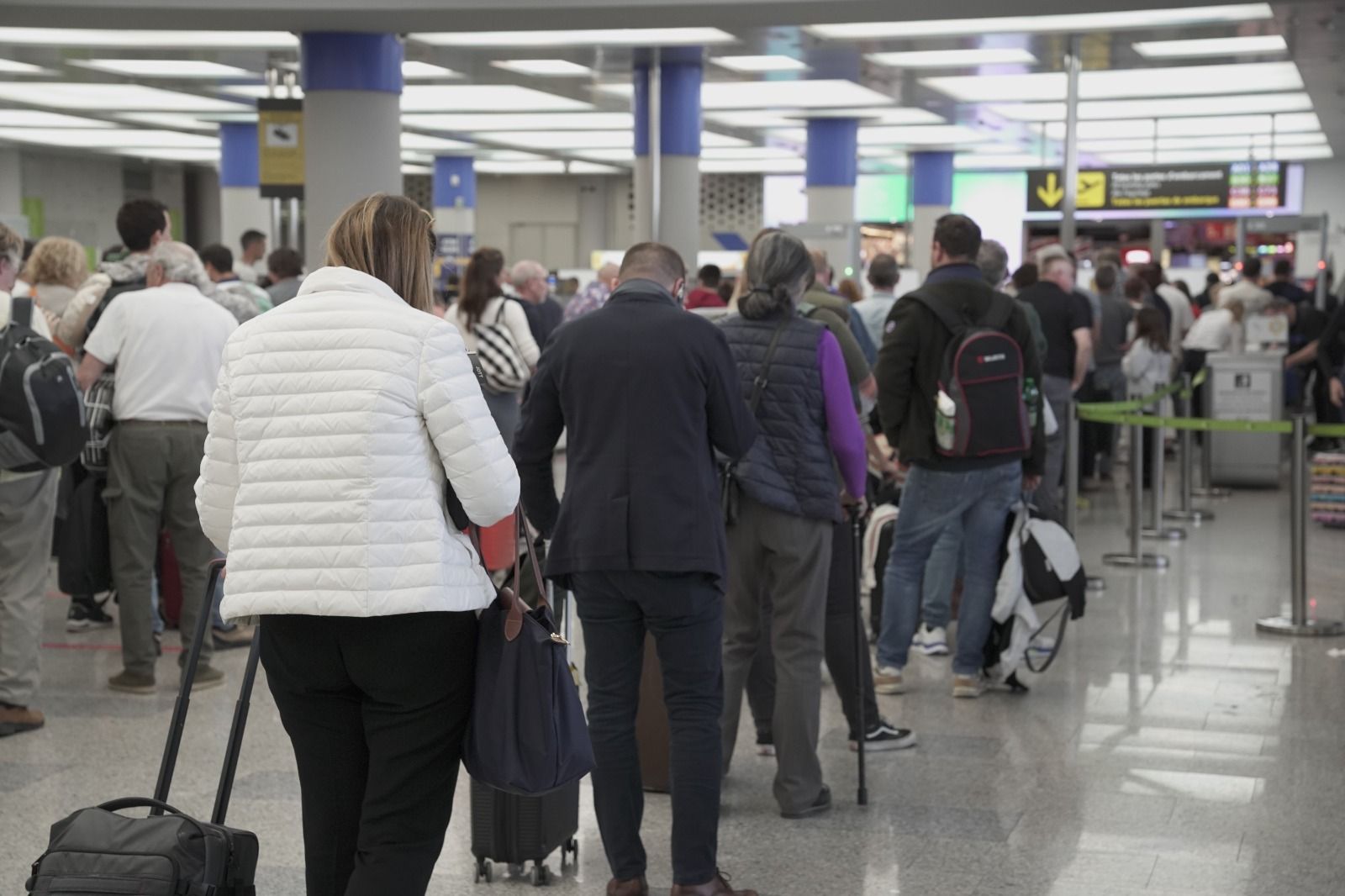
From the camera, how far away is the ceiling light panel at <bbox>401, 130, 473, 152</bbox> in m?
23.9

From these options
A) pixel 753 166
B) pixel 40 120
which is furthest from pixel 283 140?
pixel 753 166

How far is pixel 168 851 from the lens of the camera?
252 cm

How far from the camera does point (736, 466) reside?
4355 millimetres

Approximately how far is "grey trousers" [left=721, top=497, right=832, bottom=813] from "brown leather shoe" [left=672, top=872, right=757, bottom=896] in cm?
64

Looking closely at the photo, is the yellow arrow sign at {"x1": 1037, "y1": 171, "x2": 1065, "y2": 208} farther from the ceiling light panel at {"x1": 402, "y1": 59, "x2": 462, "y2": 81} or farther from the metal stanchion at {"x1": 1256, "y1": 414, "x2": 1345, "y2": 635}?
the metal stanchion at {"x1": 1256, "y1": 414, "x2": 1345, "y2": 635}

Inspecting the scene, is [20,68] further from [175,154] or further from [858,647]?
[858,647]

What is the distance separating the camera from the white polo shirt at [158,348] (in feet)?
18.9

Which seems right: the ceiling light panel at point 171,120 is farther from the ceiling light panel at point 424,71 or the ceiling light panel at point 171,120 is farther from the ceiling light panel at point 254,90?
the ceiling light panel at point 424,71

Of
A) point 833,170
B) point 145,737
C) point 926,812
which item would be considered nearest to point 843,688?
point 926,812

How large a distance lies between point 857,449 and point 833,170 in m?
16.5

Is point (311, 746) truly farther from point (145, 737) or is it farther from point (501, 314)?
point (501, 314)

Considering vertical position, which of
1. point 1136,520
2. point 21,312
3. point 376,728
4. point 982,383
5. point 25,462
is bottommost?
point 1136,520

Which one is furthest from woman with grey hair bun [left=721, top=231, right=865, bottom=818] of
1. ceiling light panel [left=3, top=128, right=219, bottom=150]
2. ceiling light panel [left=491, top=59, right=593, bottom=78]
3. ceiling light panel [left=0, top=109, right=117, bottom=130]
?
ceiling light panel [left=3, top=128, right=219, bottom=150]

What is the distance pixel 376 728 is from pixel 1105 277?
1032cm
